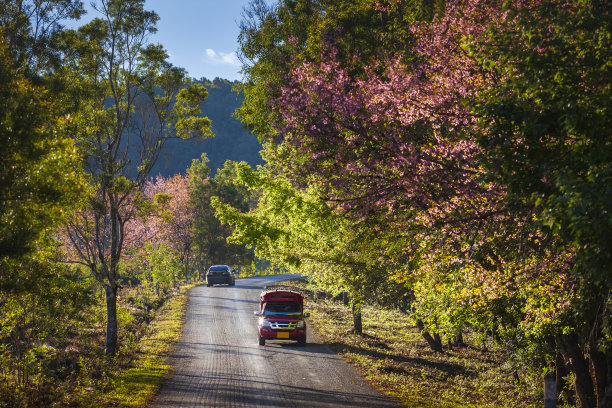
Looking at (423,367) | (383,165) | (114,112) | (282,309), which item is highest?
(114,112)

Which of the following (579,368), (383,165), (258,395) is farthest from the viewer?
(258,395)

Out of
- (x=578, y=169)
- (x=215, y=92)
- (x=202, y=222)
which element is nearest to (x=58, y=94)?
(x=578, y=169)

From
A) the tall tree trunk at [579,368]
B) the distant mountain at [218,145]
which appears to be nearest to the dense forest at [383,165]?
the tall tree trunk at [579,368]

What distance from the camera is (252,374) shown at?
15.9m

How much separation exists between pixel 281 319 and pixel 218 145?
15499 cm

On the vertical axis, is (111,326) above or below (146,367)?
above

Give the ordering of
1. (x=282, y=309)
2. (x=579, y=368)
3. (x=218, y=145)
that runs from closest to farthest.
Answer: (x=579, y=368), (x=282, y=309), (x=218, y=145)

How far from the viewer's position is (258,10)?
2158 centimetres

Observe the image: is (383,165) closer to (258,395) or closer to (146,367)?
(258,395)

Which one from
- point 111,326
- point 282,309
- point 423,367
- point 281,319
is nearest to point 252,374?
point 281,319

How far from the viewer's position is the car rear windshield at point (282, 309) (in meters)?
21.4

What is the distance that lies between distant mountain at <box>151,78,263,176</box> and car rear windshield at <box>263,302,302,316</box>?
5338 inches

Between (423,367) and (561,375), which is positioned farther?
(423,367)

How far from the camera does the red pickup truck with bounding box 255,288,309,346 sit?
68.9 ft
